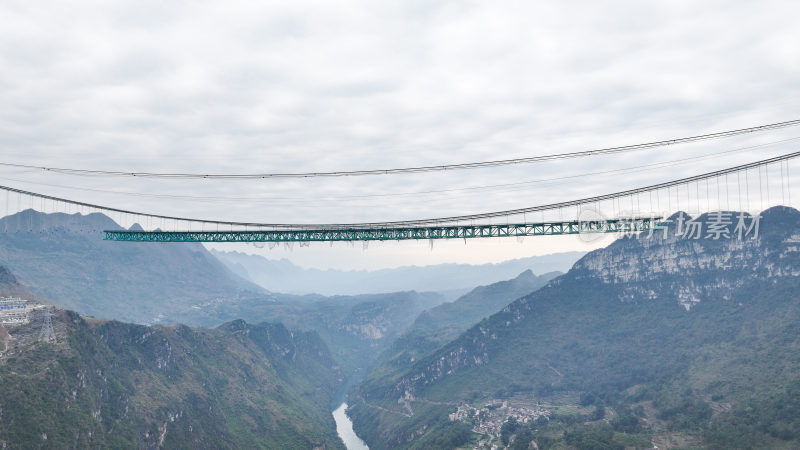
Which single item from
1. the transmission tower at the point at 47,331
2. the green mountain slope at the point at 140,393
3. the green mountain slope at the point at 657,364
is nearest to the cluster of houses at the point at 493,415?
the green mountain slope at the point at 657,364

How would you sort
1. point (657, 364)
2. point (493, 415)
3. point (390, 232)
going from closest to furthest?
1. point (390, 232)
2. point (493, 415)
3. point (657, 364)

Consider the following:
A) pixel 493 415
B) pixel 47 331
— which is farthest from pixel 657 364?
pixel 47 331

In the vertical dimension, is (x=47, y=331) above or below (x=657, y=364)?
above

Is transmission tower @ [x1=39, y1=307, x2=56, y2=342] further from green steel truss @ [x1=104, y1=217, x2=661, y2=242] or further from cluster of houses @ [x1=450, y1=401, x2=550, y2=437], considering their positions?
cluster of houses @ [x1=450, y1=401, x2=550, y2=437]

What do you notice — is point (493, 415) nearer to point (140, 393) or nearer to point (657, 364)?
point (657, 364)

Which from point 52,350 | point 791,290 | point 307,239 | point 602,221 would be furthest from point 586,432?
point 52,350

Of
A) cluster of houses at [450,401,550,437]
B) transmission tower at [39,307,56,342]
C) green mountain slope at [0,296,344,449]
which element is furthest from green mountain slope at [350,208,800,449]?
transmission tower at [39,307,56,342]

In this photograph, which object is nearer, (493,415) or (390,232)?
(390,232)
